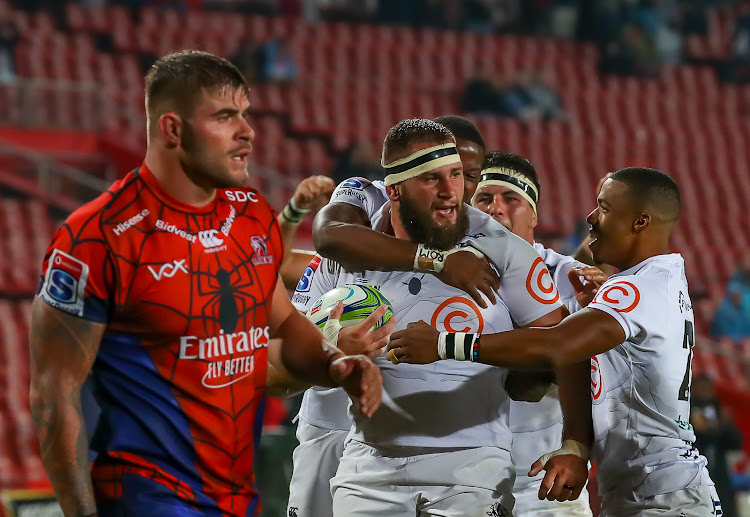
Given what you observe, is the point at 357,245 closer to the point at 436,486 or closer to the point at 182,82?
the point at 436,486

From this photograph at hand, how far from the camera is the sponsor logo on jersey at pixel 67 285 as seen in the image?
3.19 meters

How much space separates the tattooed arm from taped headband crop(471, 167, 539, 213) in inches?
113

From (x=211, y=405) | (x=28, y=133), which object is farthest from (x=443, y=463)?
(x=28, y=133)

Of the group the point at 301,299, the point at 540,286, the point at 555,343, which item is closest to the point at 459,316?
the point at 540,286

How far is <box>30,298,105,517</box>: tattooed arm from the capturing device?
3166mm

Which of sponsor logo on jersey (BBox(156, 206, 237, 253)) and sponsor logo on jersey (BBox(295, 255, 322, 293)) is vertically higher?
sponsor logo on jersey (BBox(295, 255, 322, 293))

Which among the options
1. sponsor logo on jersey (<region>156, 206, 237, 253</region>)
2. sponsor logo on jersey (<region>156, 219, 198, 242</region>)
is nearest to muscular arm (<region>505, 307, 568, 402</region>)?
sponsor logo on jersey (<region>156, 206, 237, 253</region>)

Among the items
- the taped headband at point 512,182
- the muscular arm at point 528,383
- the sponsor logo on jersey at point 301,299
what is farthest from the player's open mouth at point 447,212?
the taped headband at point 512,182

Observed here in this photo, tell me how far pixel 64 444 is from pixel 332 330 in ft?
4.37

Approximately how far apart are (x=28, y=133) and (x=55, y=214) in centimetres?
152

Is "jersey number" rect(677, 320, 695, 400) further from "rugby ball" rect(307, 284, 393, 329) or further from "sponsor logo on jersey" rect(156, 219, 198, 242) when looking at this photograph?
"sponsor logo on jersey" rect(156, 219, 198, 242)

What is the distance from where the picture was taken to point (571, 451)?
425cm

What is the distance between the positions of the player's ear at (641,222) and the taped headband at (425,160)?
763 mm

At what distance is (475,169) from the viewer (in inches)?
208
